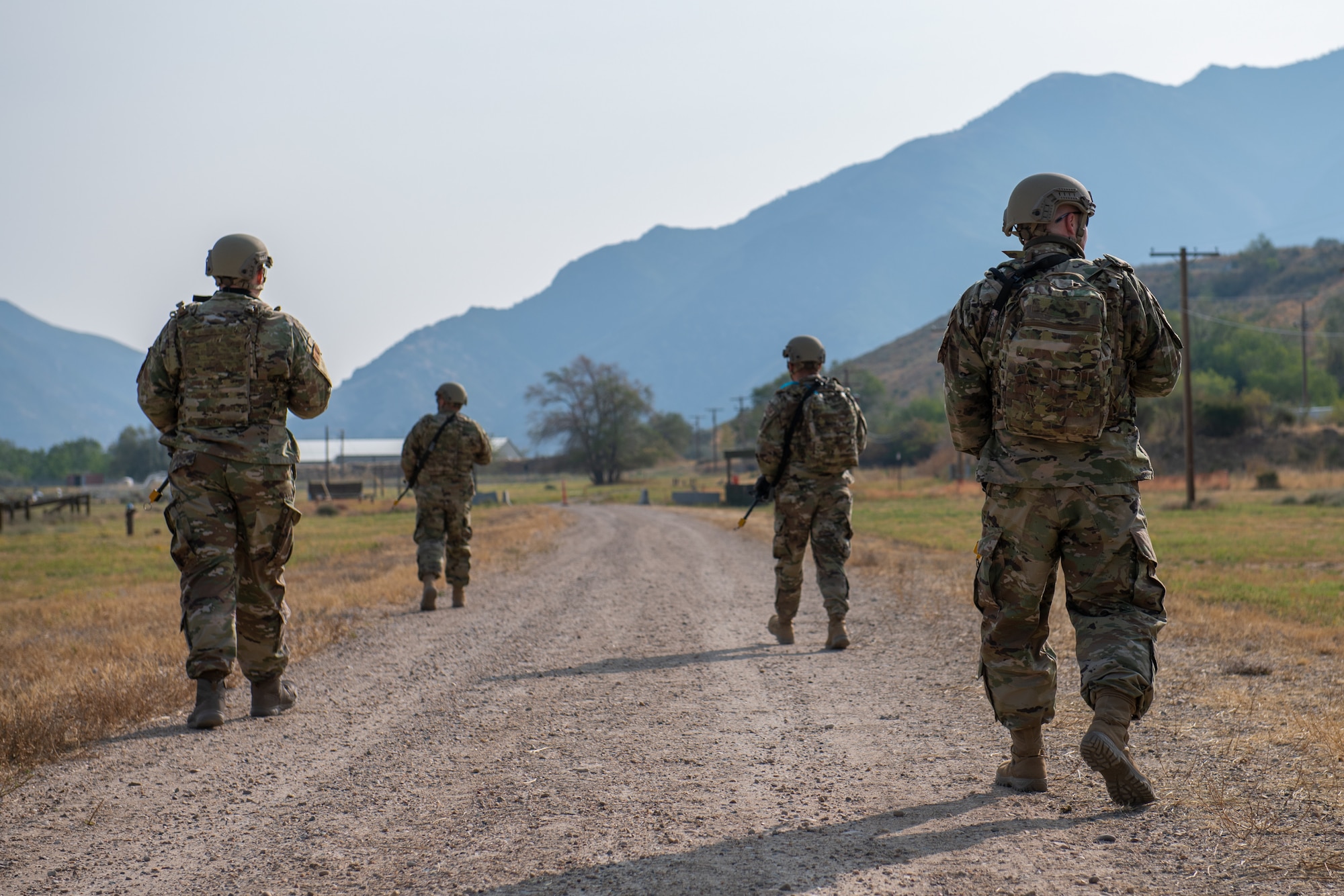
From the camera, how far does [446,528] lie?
12.3 meters

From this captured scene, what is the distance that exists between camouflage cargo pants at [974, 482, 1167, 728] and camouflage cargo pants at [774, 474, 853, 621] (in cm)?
412

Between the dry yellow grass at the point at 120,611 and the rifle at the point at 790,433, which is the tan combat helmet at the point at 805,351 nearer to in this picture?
the rifle at the point at 790,433

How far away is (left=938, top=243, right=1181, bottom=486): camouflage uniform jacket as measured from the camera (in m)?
4.42

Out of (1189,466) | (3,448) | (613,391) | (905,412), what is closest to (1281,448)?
(1189,466)

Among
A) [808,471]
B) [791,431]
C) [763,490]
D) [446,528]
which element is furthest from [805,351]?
[446,528]

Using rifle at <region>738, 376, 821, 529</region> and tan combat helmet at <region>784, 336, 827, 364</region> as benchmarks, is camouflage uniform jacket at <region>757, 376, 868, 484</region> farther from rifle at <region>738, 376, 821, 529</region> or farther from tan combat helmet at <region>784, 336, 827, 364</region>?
tan combat helmet at <region>784, 336, 827, 364</region>

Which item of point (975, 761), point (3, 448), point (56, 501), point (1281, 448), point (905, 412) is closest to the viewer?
point (975, 761)

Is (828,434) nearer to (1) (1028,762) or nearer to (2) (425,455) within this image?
(1) (1028,762)

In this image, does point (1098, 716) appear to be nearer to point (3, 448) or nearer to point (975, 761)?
point (975, 761)

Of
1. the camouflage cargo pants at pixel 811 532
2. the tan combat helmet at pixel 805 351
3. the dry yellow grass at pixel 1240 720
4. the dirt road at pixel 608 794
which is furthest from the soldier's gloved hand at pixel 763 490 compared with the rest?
the dry yellow grass at pixel 1240 720

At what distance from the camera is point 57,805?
4676mm

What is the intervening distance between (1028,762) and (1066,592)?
72 centimetres

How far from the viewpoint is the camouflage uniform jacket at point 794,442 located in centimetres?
883

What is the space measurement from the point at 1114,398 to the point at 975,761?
1791 millimetres
